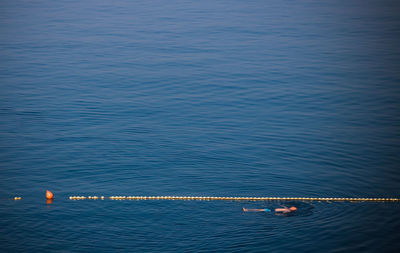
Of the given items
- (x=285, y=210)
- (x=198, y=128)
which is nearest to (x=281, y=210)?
(x=285, y=210)

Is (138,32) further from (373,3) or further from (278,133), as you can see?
(373,3)

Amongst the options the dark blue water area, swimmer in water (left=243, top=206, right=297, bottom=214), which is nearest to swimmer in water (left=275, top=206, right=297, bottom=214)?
swimmer in water (left=243, top=206, right=297, bottom=214)

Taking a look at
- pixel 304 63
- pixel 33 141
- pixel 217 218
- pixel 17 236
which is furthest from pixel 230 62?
pixel 17 236

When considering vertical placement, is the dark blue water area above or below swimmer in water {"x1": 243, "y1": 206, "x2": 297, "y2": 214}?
above

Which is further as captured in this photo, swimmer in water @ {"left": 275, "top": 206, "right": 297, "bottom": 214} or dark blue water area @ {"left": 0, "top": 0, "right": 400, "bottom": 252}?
swimmer in water @ {"left": 275, "top": 206, "right": 297, "bottom": 214}

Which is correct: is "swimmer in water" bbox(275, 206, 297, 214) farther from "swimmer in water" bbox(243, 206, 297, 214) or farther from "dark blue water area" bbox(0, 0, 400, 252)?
"dark blue water area" bbox(0, 0, 400, 252)

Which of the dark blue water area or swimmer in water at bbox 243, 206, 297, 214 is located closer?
the dark blue water area

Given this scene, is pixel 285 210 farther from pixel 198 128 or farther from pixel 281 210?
pixel 198 128

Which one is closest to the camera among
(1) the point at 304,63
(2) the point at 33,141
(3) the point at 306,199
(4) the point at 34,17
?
(3) the point at 306,199
